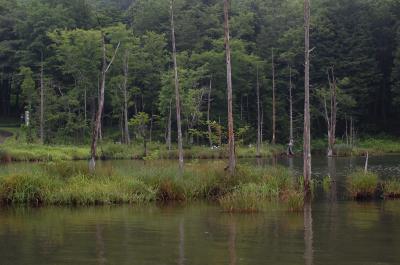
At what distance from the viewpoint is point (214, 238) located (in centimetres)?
1399

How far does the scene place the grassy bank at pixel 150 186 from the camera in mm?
20122

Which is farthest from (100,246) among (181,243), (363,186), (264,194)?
(363,186)

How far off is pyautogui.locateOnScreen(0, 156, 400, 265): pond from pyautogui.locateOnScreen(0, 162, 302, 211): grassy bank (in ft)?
3.05

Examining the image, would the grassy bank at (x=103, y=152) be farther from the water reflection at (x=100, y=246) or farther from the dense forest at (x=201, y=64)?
the water reflection at (x=100, y=246)

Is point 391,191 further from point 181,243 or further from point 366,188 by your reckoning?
A: point 181,243

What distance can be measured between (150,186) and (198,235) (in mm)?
7598

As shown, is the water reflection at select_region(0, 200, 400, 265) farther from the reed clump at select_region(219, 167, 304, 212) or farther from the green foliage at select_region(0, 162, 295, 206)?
the green foliage at select_region(0, 162, 295, 206)

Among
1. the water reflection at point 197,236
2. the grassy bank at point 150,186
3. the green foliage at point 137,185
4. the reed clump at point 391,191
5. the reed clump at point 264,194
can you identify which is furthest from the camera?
the reed clump at point 391,191

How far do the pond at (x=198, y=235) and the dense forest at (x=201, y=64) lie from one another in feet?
140

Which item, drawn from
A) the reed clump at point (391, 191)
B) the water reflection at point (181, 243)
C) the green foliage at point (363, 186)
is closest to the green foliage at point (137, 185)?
the green foliage at point (363, 186)

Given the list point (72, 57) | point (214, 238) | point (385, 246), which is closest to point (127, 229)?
point (214, 238)

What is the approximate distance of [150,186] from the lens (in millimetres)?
21797

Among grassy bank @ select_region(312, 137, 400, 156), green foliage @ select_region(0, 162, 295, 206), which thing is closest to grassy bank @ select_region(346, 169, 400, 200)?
green foliage @ select_region(0, 162, 295, 206)

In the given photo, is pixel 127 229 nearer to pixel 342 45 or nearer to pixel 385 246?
pixel 385 246
